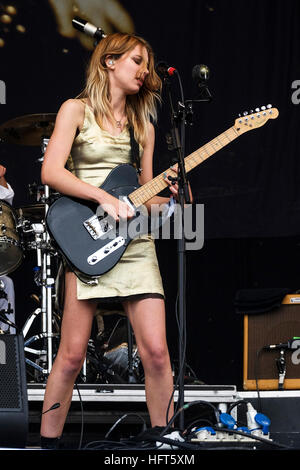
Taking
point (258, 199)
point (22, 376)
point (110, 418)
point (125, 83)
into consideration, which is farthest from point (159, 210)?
point (258, 199)

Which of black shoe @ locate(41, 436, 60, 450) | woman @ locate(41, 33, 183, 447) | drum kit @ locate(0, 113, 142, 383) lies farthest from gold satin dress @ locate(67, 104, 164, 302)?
drum kit @ locate(0, 113, 142, 383)

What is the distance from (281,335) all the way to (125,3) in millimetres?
2636

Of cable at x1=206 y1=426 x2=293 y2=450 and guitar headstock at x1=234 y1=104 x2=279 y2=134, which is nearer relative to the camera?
cable at x1=206 y1=426 x2=293 y2=450

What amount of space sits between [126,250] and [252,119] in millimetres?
961

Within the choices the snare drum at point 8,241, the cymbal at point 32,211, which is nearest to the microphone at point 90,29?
the snare drum at point 8,241

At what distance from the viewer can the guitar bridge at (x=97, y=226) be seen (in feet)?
11.4

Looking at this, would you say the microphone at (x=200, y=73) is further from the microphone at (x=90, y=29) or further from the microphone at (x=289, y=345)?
the microphone at (x=289, y=345)

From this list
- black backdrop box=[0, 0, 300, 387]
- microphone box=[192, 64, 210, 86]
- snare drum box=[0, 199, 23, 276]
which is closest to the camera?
microphone box=[192, 64, 210, 86]

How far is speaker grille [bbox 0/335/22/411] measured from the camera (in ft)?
9.71

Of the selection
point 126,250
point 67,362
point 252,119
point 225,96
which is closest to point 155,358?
point 67,362

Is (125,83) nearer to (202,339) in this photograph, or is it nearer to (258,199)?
(258,199)

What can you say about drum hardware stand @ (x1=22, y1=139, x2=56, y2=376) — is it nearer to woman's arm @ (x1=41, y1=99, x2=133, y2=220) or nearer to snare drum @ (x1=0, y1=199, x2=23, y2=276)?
snare drum @ (x1=0, y1=199, x2=23, y2=276)

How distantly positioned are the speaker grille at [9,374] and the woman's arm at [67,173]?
2.39ft

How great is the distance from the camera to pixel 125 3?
578 cm
